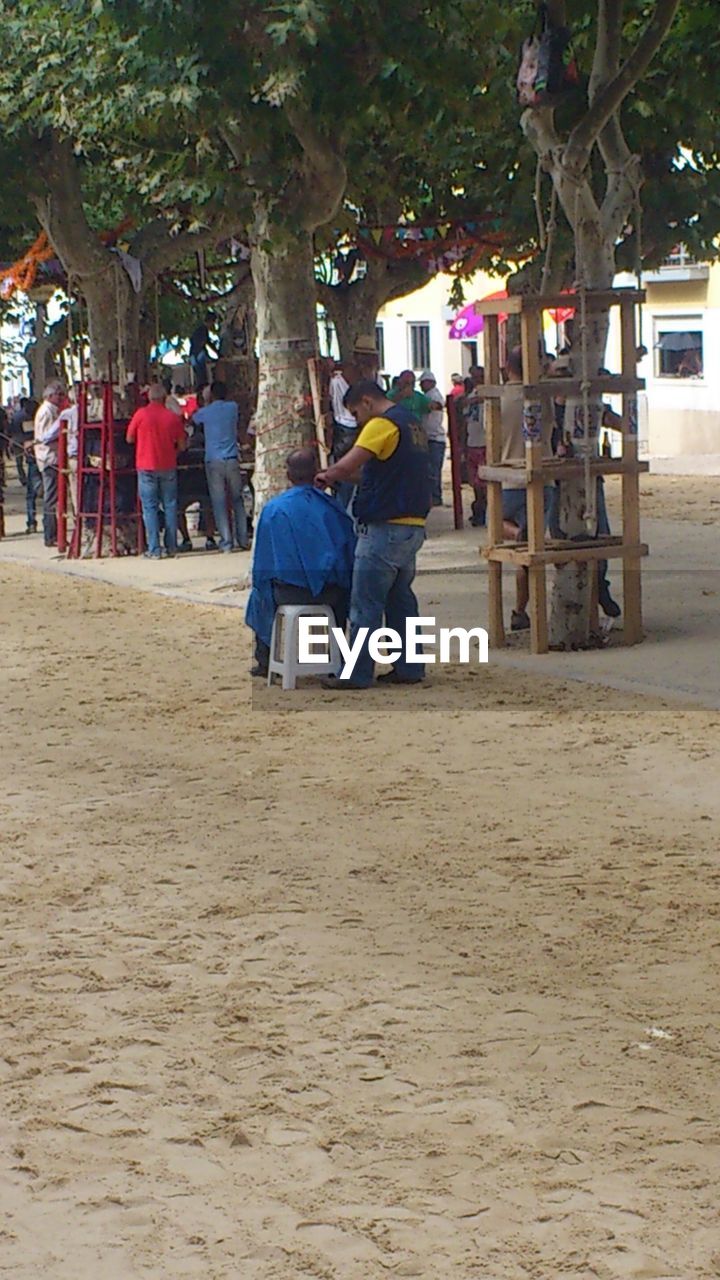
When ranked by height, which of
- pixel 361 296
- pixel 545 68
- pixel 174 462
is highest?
pixel 545 68

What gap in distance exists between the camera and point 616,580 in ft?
51.5

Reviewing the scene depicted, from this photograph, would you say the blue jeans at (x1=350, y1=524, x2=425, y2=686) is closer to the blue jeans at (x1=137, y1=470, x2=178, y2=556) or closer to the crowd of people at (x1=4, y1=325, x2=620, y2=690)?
the crowd of people at (x1=4, y1=325, x2=620, y2=690)

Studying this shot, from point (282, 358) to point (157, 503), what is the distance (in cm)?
393

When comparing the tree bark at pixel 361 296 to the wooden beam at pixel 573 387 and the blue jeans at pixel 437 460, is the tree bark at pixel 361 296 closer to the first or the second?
the blue jeans at pixel 437 460

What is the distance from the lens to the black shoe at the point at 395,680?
38.1 ft

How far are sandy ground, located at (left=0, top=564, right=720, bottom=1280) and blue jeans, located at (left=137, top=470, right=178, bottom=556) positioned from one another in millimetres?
9570

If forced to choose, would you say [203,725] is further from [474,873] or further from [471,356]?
[471,356]

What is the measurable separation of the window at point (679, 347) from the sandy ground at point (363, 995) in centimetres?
2923

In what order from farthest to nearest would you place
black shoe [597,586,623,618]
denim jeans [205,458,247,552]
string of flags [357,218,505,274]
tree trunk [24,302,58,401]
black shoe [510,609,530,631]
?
tree trunk [24,302,58,401]
string of flags [357,218,505,274]
denim jeans [205,458,247,552]
black shoe [510,609,530,631]
black shoe [597,586,623,618]

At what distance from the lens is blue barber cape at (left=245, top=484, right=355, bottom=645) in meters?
11.4

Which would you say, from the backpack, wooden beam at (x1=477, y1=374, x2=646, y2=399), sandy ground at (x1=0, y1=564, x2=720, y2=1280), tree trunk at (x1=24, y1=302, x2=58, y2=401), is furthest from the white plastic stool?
tree trunk at (x1=24, y1=302, x2=58, y2=401)

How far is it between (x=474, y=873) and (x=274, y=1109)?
2.41m

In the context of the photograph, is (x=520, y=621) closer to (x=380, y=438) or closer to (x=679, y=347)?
(x=380, y=438)

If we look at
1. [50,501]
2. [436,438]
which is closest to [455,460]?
[436,438]
